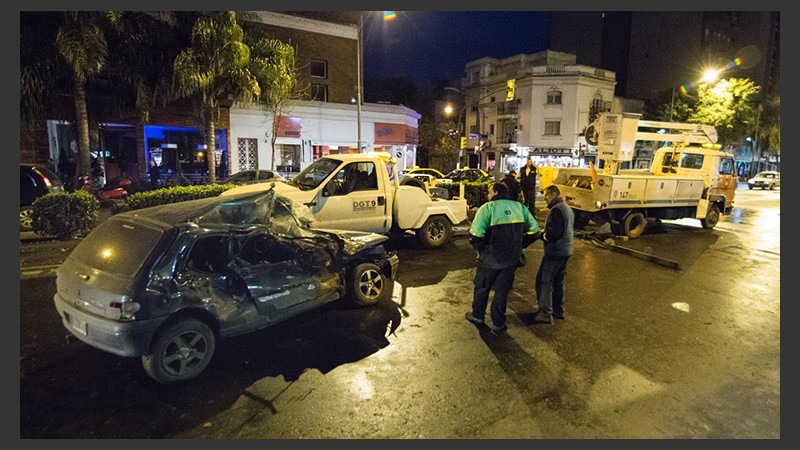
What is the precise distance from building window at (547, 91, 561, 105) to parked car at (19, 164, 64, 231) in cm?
3751

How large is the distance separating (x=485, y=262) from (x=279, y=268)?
246 centimetres

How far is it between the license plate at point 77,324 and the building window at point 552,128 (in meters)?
40.8

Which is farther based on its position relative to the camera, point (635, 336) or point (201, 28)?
point (201, 28)

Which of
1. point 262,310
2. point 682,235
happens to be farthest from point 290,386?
point 682,235

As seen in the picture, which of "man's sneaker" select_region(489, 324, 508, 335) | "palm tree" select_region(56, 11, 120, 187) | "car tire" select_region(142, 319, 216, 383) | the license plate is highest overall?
"palm tree" select_region(56, 11, 120, 187)

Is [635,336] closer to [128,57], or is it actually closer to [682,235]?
[682,235]

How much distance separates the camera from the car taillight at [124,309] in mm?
3902

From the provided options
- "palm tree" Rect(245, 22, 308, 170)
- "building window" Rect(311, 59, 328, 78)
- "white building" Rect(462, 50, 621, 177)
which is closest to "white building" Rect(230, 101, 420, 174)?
"building window" Rect(311, 59, 328, 78)

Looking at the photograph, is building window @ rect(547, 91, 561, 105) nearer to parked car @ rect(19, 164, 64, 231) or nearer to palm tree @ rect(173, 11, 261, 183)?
palm tree @ rect(173, 11, 261, 183)

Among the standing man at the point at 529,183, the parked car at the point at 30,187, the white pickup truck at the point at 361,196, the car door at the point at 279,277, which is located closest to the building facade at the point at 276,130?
the parked car at the point at 30,187

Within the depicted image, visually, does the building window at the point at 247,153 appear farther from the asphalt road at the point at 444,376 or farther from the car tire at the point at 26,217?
the asphalt road at the point at 444,376

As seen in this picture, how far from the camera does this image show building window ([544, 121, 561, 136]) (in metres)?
40.2

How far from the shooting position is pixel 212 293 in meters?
4.51

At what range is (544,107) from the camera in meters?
40.1
